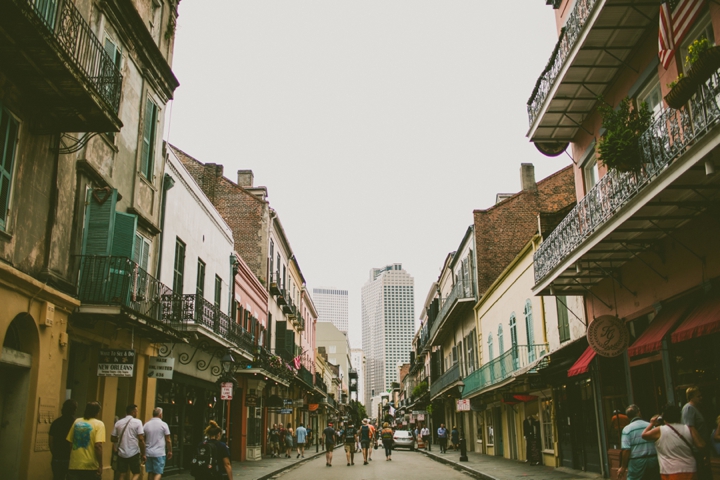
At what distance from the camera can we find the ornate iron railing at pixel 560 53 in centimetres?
1241

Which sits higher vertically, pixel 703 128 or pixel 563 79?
pixel 563 79

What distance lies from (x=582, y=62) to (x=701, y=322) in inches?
236

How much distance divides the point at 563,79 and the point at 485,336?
60.7 ft

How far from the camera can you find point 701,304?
32.7 feet

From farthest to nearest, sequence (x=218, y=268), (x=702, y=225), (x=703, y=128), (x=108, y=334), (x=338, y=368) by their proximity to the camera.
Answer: (x=338, y=368) < (x=218, y=268) < (x=108, y=334) < (x=702, y=225) < (x=703, y=128)

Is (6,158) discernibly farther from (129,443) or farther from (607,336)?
(607,336)

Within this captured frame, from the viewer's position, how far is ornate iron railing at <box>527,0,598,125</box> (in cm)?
1241

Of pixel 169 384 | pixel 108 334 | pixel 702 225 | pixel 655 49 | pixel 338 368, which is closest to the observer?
pixel 702 225

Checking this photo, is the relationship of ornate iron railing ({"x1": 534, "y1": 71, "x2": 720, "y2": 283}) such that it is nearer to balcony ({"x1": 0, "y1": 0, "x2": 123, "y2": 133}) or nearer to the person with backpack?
the person with backpack

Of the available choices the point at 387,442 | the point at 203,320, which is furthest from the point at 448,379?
the point at 203,320

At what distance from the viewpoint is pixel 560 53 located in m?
13.9

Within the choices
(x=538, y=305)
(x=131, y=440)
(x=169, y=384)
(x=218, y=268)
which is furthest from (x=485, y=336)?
(x=131, y=440)

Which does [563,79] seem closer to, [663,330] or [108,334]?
[663,330]

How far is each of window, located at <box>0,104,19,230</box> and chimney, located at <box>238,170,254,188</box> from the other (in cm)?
2831
